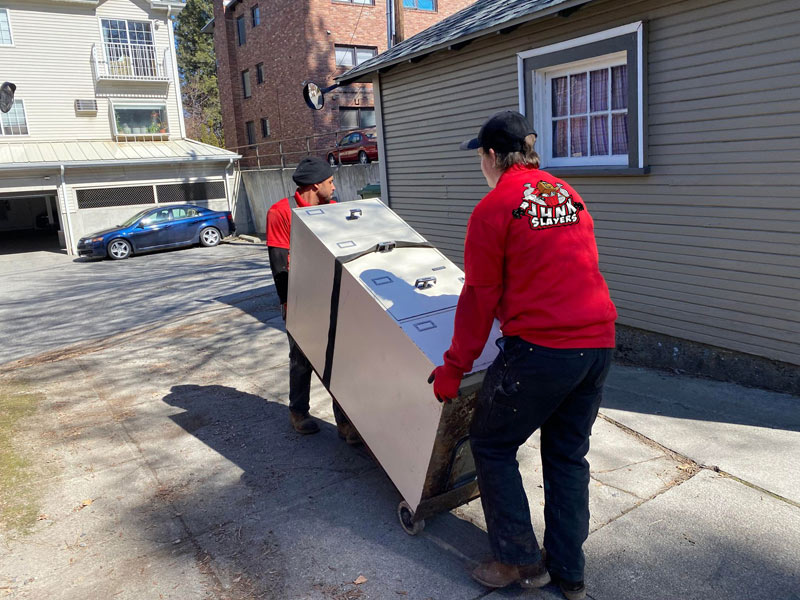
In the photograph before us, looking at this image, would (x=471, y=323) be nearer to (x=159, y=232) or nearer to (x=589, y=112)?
(x=589, y=112)

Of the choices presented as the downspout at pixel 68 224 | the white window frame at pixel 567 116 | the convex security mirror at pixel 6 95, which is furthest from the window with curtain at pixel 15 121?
the white window frame at pixel 567 116

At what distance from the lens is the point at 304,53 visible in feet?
76.9

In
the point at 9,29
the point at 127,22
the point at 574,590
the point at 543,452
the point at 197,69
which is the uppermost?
the point at 197,69

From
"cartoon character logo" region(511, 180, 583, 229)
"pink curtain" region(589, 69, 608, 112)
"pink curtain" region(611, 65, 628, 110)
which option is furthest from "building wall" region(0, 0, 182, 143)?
"cartoon character logo" region(511, 180, 583, 229)

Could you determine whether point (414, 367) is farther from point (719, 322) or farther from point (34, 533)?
point (719, 322)

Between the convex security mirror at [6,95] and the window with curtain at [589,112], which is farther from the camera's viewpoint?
the convex security mirror at [6,95]

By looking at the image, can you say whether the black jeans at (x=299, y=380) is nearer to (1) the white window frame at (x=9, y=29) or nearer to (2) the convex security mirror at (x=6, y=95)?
(2) the convex security mirror at (x=6, y=95)

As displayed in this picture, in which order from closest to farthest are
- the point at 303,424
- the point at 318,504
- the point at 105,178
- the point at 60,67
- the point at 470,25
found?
the point at 318,504, the point at 303,424, the point at 470,25, the point at 105,178, the point at 60,67

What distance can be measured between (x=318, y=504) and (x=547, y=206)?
85.3 inches

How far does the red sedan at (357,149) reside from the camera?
19.1m

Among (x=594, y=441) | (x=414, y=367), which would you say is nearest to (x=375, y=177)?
(x=594, y=441)

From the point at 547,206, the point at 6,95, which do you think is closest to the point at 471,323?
the point at 547,206

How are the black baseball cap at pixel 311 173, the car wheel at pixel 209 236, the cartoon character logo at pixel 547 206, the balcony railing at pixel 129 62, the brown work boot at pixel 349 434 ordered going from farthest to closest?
the balcony railing at pixel 129 62 → the car wheel at pixel 209 236 → the black baseball cap at pixel 311 173 → the brown work boot at pixel 349 434 → the cartoon character logo at pixel 547 206

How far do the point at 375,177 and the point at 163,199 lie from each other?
10244mm
